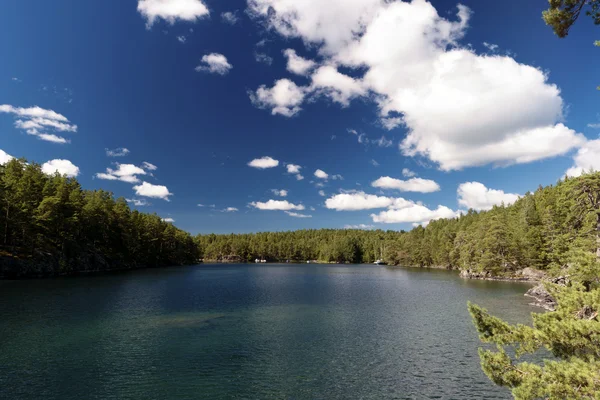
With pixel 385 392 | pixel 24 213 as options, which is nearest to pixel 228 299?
pixel 385 392

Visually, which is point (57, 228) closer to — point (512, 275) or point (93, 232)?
point (93, 232)

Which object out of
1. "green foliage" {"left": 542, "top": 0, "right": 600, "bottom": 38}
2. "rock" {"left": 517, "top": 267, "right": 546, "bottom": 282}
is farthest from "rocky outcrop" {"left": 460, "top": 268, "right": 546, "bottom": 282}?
"green foliage" {"left": 542, "top": 0, "right": 600, "bottom": 38}

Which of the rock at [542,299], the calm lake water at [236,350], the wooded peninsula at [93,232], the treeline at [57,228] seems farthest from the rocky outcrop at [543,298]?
the treeline at [57,228]

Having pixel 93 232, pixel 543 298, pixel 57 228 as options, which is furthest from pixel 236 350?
pixel 93 232

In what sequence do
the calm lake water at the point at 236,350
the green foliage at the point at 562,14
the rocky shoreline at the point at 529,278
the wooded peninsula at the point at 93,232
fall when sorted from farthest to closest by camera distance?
the wooded peninsula at the point at 93,232, the rocky shoreline at the point at 529,278, the calm lake water at the point at 236,350, the green foliage at the point at 562,14

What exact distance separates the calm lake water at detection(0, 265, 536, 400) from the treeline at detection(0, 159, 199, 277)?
3939 centimetres

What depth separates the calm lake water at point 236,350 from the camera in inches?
861

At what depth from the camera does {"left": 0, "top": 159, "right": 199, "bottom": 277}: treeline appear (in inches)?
3310

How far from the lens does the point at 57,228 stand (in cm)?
10069

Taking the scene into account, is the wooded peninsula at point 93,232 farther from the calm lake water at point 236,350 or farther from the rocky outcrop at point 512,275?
the calm lake water at point 236,350

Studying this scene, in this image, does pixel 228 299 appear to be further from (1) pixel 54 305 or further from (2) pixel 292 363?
(2) pixel 292 363

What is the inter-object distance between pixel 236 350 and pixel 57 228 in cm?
9792

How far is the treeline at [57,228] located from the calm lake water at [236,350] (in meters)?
39.4

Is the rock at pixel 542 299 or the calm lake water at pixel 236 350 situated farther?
the rock at pixel 542 299
